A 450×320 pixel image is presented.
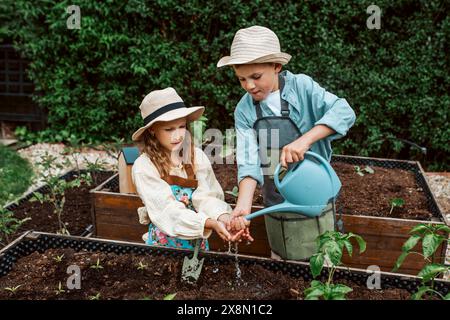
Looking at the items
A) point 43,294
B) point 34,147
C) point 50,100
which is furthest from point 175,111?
point 34,147

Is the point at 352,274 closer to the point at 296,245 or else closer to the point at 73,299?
the point at 296,245

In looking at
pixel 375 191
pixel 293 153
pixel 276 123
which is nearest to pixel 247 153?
pixel 276 123

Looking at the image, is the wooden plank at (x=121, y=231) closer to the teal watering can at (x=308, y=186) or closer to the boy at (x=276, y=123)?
the boy at (x=276, y=123)

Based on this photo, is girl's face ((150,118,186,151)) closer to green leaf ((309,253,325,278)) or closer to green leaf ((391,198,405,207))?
green leaf ((309,253,325,278))

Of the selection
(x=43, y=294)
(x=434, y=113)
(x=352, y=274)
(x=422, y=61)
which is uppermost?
(x=422, y=61)

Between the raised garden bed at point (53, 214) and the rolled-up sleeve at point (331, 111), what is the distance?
72.8 inches

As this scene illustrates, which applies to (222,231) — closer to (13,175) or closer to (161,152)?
(161,152)

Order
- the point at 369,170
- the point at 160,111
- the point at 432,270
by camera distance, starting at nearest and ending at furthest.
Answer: the point at 432,270, the point at 160,111, the point at 369,170

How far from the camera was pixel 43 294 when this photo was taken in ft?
6.60

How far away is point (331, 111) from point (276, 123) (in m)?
0.28

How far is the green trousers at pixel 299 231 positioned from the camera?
2131mm

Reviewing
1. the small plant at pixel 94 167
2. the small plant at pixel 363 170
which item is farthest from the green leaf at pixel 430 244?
the small plant at pixel 94 167

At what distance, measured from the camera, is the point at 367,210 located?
10.3 ft
